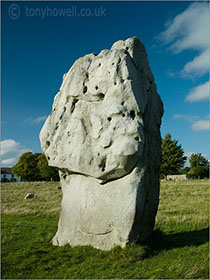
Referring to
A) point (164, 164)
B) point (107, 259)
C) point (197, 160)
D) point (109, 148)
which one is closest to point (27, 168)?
point (164, 164)

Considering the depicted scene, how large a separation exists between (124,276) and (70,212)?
3340 mm

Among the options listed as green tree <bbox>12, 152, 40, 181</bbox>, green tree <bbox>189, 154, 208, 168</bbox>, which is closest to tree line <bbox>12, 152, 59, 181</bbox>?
green tree <bbox>12, 152, 40, 181</bbox>

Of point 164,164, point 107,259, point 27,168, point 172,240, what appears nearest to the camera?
point 107,259

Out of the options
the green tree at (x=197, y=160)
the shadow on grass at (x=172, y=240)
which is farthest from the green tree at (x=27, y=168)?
the shadow on grass at (x=172, y=240)

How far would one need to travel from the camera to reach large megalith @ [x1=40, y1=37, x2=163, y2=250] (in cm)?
732

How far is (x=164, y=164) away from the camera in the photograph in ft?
154

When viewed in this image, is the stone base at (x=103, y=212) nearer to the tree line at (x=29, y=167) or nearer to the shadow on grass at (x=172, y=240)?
the shadow on grass at (x=172, y=240)

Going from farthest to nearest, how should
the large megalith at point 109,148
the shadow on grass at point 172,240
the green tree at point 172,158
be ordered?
the green tree at point 172,158
the shadow on grass at point 172,240
the large megalith at point 109,148

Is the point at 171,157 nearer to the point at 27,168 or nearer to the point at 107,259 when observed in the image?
the point at 27,168

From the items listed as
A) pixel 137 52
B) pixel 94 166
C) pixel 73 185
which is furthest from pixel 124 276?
pixel 137 52

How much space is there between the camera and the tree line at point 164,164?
47.5 m

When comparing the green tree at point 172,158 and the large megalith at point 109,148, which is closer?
the large megalith at point 109,148

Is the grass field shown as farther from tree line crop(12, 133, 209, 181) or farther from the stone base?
tree line crop(12, 133, 209, 181)

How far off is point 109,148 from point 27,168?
5846 centimetres
